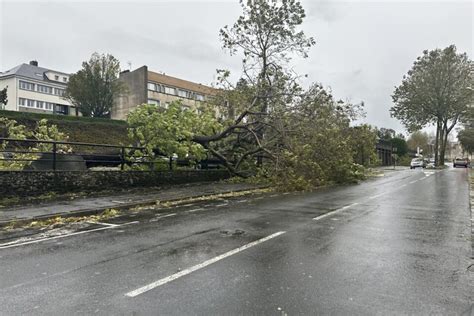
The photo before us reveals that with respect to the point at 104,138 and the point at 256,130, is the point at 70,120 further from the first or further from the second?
the point at 256,130

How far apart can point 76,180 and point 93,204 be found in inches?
97.9

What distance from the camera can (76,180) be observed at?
13.1 meters

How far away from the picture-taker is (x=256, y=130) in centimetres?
1975

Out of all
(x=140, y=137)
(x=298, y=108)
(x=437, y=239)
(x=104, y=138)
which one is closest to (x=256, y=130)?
(x=298, y=108)

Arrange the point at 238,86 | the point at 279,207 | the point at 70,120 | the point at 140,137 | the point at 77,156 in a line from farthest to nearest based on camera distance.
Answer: the point at 70,120
the point at 238,86
the point at 140,137
the point at 77,156
the point at 279,207

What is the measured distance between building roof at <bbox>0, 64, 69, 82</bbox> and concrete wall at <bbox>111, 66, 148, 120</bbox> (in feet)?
50.9

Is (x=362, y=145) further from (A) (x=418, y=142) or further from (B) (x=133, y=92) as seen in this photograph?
(A) (x=418, y=142)

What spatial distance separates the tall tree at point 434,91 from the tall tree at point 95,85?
128 feet

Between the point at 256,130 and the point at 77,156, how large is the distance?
896 cm

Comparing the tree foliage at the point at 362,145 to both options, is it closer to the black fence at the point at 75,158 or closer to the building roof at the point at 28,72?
the black fence at the point at 75,158

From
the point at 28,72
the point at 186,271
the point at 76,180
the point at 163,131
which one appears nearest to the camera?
the point at 186,271

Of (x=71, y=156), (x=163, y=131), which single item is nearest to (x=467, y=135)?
(x=163, y=131)

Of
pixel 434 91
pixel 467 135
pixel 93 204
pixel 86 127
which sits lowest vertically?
pixel 93 204

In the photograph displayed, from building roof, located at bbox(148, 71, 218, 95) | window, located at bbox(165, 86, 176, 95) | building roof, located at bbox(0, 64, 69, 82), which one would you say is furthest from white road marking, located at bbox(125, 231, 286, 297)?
building roof, located at bbox(0, 64, 69, 82)
